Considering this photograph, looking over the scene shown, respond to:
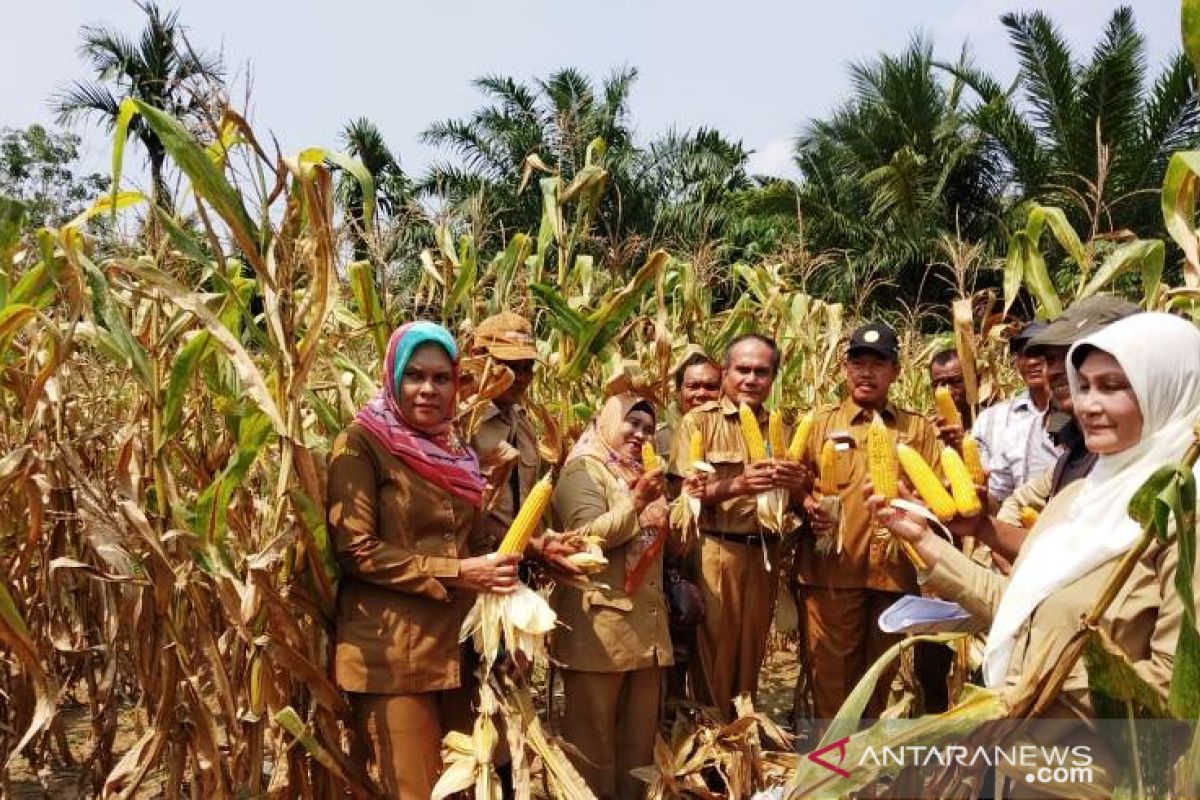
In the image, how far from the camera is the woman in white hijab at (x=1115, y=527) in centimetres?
173

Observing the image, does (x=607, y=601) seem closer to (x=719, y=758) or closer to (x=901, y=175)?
(x=719, y=758)

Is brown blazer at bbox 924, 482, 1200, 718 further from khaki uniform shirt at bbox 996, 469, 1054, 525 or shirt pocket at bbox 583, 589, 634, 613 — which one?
shirt pocket at bbox 583, 589, 634, 613

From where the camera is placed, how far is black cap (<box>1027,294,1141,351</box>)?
112 inches

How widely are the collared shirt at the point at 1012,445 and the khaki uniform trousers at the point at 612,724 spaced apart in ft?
6.41

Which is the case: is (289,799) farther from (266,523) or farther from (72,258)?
(72,258)

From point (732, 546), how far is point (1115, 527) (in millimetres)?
2467

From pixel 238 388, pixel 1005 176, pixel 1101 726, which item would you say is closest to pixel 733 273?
pixel 238 388

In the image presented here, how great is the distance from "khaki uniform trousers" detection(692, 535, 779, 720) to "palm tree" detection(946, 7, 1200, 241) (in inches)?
525

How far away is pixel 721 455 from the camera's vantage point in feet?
13.6

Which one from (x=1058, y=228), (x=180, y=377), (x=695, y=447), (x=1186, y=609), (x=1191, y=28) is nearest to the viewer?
(x=1186, y=609)

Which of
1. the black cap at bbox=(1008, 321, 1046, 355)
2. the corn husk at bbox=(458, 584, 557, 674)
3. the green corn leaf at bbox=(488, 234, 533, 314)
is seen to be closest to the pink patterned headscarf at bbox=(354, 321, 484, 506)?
the corn husk at bbox=(458, 584, 557, 674)

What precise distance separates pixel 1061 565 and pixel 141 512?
91.2 inches

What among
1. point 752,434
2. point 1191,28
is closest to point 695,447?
point 752,434

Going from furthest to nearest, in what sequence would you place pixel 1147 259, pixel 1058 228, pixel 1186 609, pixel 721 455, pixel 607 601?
pixel 1058 228 < pixel 721 455 < pixel 1147 259 < pixel 607 601 < pixel 1186 609
